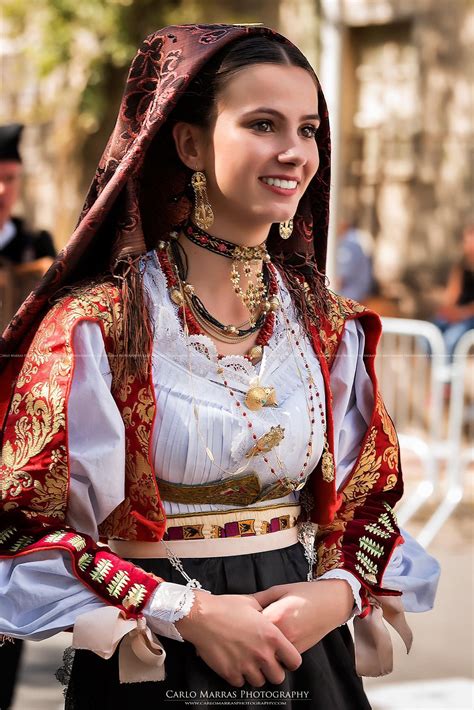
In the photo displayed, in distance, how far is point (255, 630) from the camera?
191 cm

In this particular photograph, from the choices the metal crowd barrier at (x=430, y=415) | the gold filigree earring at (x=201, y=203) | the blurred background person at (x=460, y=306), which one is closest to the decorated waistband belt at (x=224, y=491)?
the gold filigree earring at (x=201, y=203)

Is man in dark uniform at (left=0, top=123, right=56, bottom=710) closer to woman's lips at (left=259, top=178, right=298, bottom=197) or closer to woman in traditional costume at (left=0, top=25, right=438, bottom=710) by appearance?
woman in traditional costume at (left=0, top=25, right=438, bottom=710)

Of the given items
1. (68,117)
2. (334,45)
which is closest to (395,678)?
(334,45)

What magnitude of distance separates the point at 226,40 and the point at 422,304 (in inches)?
341

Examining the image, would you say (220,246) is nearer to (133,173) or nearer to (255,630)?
(133,173)

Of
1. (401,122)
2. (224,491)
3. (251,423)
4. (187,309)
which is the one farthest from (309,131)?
(401,122)

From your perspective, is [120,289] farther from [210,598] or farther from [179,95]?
[210,598]

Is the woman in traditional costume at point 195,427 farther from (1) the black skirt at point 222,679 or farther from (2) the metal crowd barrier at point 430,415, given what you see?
(2) the metal crowd barrier at point 430,415

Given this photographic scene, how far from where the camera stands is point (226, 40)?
77.2 inches

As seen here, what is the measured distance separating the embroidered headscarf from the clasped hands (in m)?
0.51

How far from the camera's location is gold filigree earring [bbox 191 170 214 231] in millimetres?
2051

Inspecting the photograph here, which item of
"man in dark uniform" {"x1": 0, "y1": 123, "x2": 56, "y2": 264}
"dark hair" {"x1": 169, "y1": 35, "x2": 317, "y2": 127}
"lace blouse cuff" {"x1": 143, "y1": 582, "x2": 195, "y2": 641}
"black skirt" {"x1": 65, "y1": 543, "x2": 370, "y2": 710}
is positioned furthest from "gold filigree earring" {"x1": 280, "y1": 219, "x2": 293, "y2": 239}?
"man in dark uniform" {"x1": 0, "y1": 123, "x2": 56, "y2": 264}

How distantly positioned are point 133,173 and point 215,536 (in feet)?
1.94

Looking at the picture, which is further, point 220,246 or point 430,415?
point 430,415
